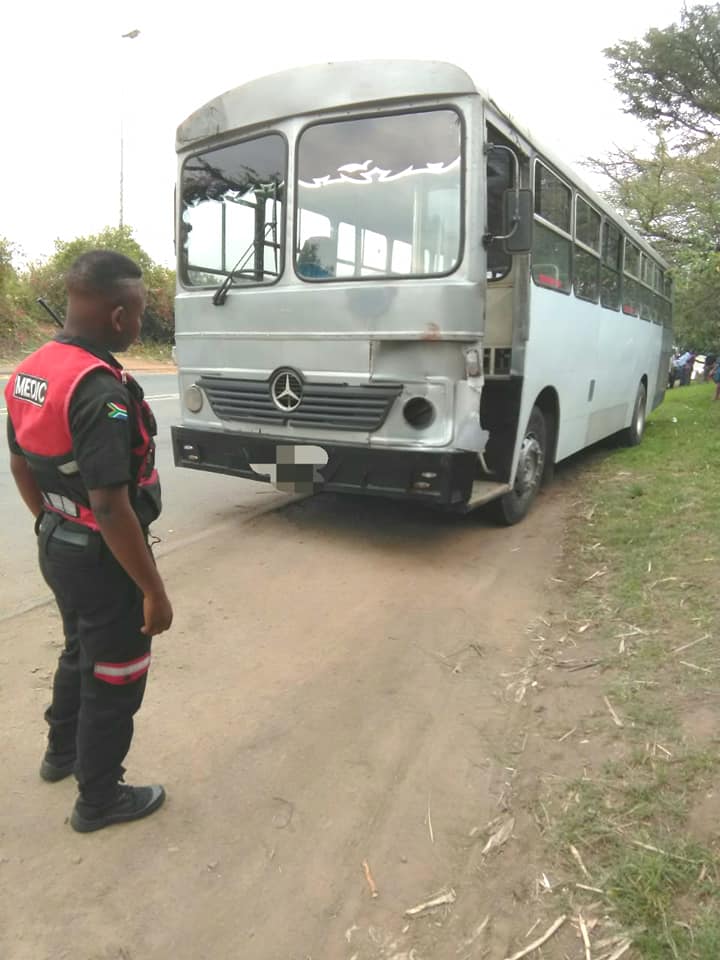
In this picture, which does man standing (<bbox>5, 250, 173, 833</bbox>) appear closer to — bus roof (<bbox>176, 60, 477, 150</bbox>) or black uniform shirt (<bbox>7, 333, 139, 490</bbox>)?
black uniform shirt (<bbox>7, 333, 139, 490</bbox>)

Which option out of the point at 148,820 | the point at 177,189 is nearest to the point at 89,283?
the point at 148,820

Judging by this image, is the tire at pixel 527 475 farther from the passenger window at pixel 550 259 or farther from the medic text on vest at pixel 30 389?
the medic text on vest at pixel 30 389

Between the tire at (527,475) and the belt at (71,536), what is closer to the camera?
the belt at (71,536)

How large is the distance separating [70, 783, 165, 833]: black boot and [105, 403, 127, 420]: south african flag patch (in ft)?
4.31

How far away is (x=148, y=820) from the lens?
8.43ft

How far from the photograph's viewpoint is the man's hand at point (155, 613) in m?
2.23

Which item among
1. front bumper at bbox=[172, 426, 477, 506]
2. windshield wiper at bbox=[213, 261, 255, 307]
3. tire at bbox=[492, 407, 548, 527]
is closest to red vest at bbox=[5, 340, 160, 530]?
front bumper at bbox=[172, 426, 477, 506]

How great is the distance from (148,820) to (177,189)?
4.94 meters

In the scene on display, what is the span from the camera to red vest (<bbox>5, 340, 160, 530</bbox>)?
6.79ft

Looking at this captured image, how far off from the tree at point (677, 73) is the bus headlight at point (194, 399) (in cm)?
1812

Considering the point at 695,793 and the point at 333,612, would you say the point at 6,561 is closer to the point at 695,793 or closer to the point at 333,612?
the point at 333,612

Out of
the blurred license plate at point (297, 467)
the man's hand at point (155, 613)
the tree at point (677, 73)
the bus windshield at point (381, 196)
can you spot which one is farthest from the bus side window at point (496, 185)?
the tree at point (677, 73)

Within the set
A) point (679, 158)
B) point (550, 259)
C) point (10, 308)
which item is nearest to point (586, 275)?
point (550, 259)

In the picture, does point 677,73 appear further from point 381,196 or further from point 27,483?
point 27,483
